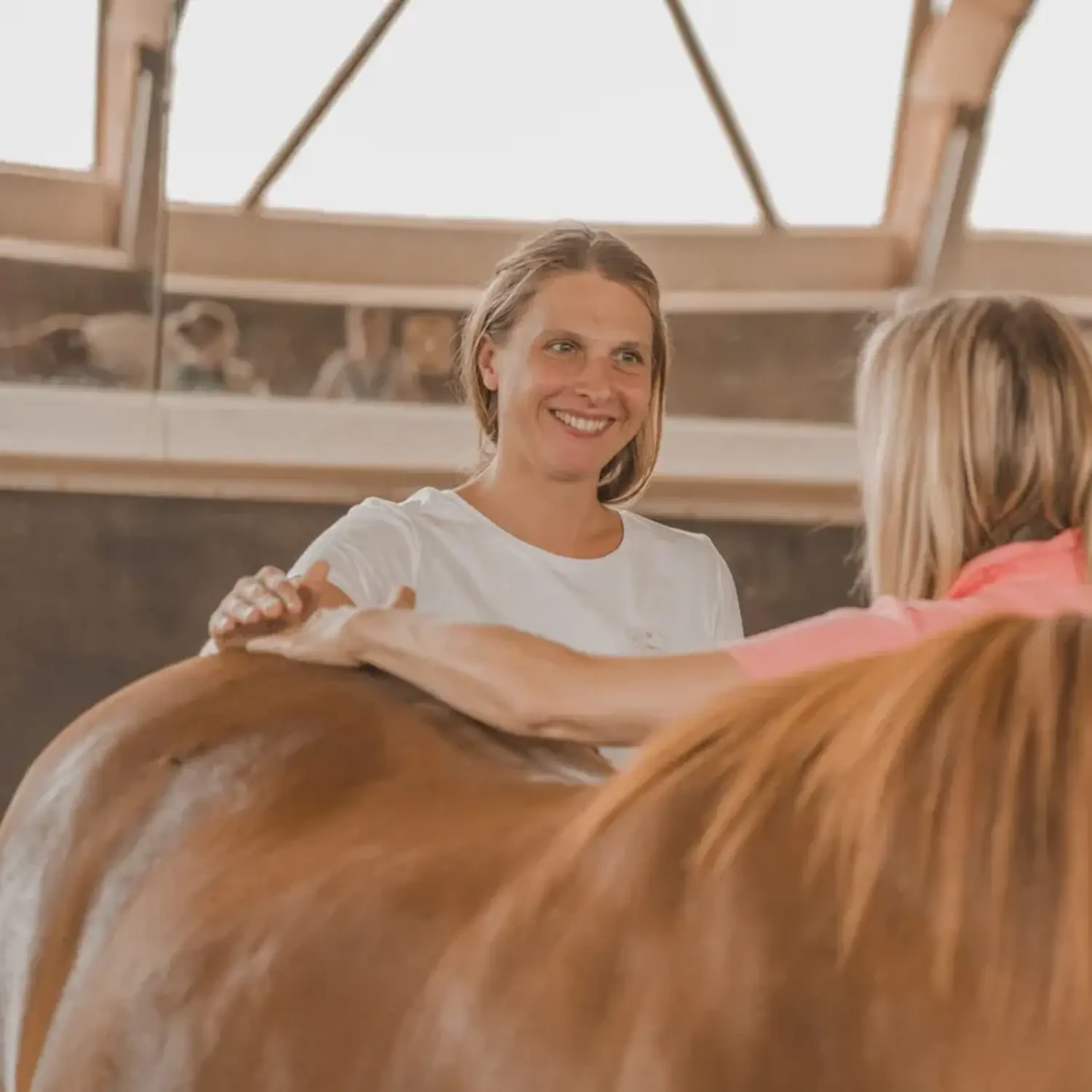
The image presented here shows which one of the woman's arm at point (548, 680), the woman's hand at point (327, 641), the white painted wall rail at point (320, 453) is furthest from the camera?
the white painted wall rail at point (320, 453)

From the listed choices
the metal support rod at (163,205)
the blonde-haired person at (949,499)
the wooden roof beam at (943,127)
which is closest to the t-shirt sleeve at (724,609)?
the blonde-haired person at (949,499)

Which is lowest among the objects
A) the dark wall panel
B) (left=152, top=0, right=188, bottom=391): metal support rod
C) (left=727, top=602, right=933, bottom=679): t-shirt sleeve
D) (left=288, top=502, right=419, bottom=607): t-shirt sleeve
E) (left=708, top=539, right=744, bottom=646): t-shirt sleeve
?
the dark wall panel

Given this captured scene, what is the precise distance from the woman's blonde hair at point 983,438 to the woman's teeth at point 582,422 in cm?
37

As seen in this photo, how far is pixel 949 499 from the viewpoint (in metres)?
0.76

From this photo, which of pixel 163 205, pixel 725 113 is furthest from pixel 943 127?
pixel 163 205

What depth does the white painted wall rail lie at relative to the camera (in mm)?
2125

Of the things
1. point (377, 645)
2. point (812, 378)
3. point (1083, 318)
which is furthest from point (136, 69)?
point (377, 645)

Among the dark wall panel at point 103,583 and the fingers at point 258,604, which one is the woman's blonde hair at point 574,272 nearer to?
the fingers at point 258,604

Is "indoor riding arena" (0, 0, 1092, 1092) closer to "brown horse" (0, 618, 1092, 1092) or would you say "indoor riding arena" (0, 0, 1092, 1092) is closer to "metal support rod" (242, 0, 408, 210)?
"metal support rod" (242, 0, 408, 210)

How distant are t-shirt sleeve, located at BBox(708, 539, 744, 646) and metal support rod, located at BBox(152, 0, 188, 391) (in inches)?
51.5

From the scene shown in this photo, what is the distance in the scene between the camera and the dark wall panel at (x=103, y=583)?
84.9 inches

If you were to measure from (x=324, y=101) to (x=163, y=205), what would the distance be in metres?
0.31

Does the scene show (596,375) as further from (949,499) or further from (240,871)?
(240,871)

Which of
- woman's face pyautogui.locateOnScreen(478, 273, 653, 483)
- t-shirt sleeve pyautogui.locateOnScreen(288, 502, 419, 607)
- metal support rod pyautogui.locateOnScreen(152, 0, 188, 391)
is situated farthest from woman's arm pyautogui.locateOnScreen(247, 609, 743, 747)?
metal support rod pyautogui.locateOnScreen(152, 0, 188, 391)
